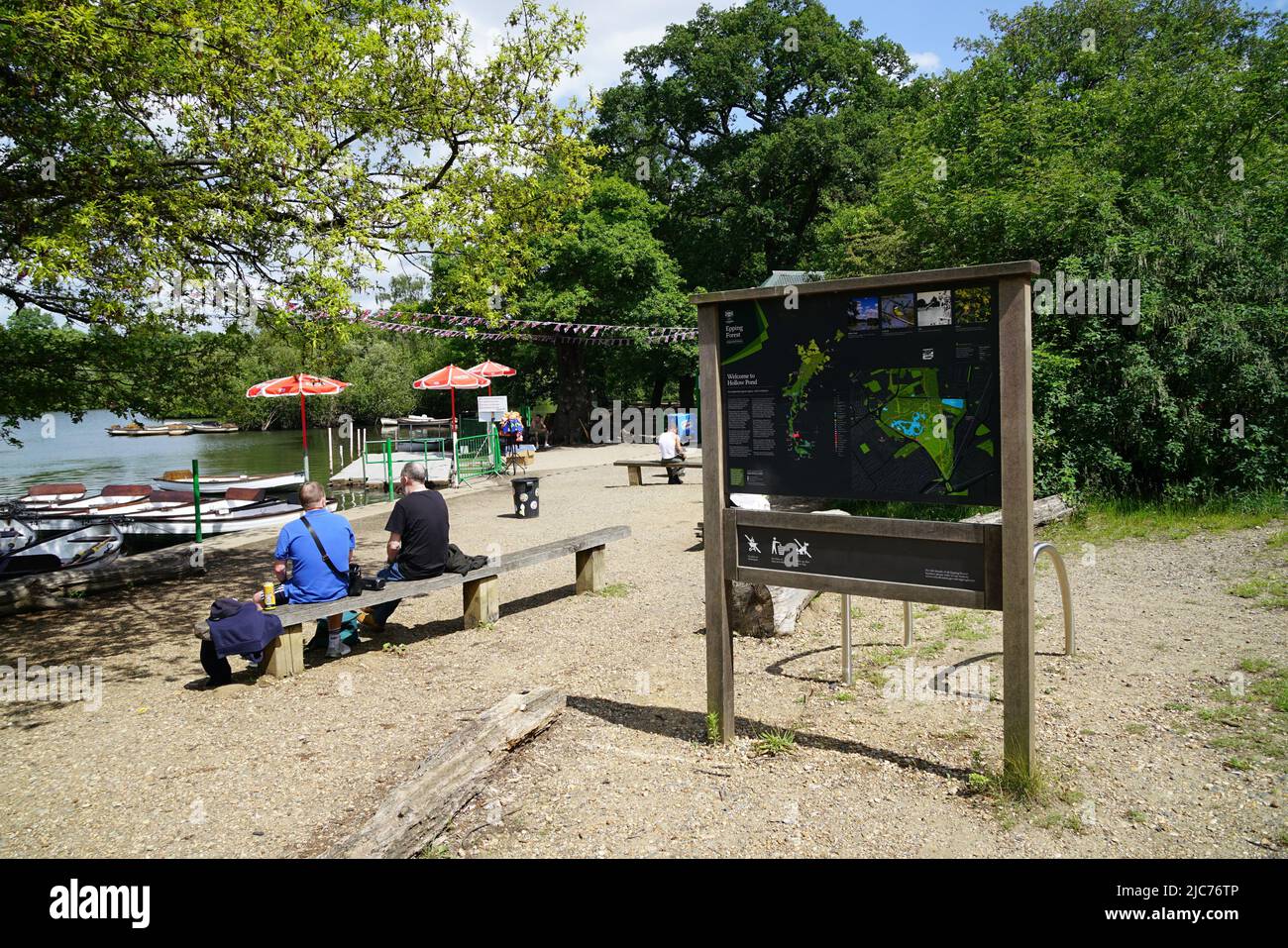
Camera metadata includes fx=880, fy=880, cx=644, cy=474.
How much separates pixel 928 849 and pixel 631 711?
7.47 ft

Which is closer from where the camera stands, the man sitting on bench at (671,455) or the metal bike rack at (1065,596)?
Result: the metal bike rack at (1065,596)

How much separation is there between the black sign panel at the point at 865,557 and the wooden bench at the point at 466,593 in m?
3.49

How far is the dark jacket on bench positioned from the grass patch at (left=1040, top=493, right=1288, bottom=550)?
8.47 metres

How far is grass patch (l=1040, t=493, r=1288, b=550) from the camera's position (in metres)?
10.5

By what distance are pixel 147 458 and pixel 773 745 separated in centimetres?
4943

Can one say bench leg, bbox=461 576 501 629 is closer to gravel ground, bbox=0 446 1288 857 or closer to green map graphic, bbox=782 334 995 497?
gravel ground, bbox=0 446 1288 857

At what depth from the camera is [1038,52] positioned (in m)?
25.5

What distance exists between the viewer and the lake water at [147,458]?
32.7 m

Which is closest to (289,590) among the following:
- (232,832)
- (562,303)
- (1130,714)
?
(232,832)

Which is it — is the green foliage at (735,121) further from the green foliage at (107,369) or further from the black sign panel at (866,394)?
the black sign panel at (866,394)

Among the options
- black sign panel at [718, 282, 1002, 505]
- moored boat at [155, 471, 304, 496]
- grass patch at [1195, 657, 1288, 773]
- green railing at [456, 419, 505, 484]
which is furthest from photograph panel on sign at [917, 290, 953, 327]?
moored boat at [155, 471, 304, 496]

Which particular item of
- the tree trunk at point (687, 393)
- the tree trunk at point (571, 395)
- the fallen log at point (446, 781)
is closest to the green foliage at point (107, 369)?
the fallen log at point (446, 781)

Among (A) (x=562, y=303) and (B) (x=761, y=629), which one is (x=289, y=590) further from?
(A) (x=562, y=303)

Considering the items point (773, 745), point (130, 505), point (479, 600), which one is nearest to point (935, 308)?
point (773, 745)
